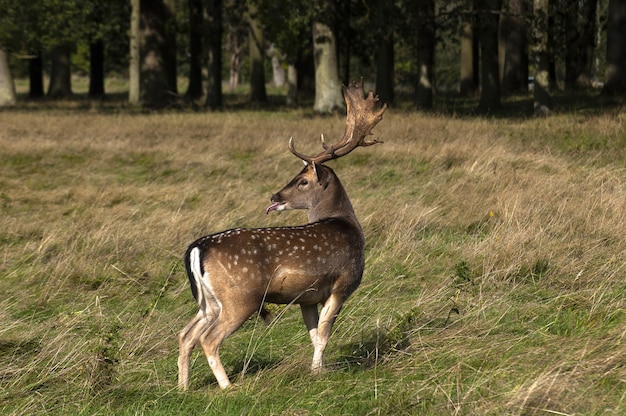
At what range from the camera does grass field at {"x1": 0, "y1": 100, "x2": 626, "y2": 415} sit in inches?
203

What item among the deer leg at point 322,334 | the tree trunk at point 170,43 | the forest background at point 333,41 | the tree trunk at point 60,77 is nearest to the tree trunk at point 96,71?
the forest background at point 333,41

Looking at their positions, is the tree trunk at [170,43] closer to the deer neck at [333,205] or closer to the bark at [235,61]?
the deer neck at [333,205]

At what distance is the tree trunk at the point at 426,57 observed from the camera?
2678 cm

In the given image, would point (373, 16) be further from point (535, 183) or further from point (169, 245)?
point (169, 245)

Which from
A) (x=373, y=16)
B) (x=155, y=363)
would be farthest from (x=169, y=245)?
(x=373, y=16)

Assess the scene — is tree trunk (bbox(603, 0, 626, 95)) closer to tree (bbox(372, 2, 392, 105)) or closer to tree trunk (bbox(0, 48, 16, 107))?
tree (bbox(372, 2, 392, 105))

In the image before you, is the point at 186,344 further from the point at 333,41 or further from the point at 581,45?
the point at 581,45

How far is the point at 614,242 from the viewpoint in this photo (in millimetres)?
8547

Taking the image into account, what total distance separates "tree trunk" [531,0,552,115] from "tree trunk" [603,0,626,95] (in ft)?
8.81

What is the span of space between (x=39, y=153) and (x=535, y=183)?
937 centimetres

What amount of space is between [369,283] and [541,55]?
14950 mm

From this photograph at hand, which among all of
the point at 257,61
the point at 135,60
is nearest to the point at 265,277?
the point at 257,61

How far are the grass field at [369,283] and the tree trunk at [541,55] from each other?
5.08m

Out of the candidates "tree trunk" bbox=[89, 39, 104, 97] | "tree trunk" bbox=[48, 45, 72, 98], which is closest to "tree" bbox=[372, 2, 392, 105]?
"tree trunk" bbox=[48, 45, 72, 98]
